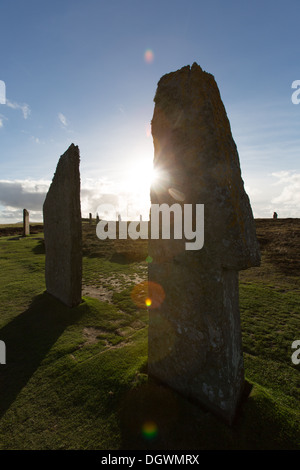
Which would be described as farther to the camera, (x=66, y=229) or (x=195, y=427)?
(x=66, y=229)

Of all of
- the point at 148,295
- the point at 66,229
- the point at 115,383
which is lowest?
the point at 115,383

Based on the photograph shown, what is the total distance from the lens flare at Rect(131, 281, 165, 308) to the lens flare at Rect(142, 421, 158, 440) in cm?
146

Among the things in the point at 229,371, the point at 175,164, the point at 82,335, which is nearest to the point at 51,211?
the point at 82,335

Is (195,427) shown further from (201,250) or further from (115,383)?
(201,250)

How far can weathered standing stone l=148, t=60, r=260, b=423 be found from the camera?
299cm

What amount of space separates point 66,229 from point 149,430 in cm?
539

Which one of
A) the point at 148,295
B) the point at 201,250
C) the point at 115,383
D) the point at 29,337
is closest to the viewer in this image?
the point at 201,250

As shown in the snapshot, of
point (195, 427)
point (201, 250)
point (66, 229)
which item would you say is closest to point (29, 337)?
point (66, 229)

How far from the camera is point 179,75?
11.0 ft

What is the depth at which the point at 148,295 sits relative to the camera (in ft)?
16.7

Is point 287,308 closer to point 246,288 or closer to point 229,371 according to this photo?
point 246,288

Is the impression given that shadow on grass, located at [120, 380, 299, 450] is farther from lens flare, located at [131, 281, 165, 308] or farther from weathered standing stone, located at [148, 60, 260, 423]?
lens flare, located at [131, 281, 165, 308]

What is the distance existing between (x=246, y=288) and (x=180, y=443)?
718 centimetres

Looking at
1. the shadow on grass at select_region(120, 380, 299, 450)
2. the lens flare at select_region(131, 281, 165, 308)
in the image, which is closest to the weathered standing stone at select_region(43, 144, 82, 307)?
the lens flare at select_region(131, 281, 165, 308)
